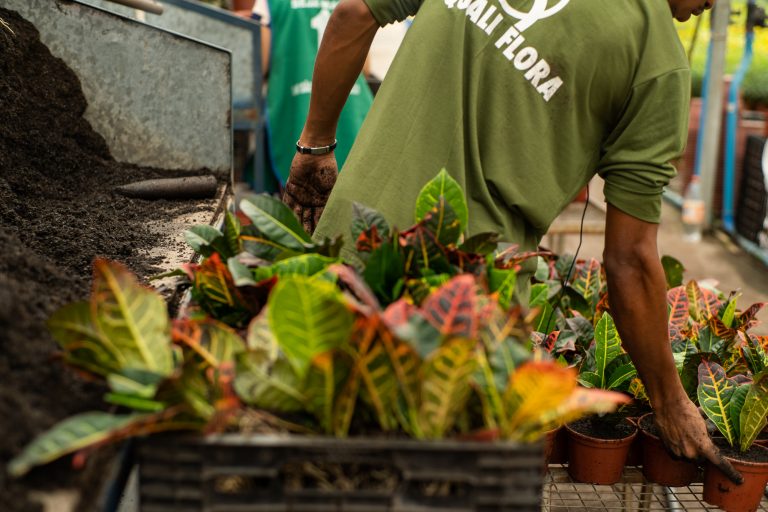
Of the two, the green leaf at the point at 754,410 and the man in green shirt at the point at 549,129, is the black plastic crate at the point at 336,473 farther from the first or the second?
the green leaf at the point at 754,410

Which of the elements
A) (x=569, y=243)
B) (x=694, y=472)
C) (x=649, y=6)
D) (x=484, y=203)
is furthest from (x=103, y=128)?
(x=569, y=243)

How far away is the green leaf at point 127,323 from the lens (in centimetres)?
118

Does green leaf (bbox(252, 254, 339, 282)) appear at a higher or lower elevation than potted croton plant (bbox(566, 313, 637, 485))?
higher

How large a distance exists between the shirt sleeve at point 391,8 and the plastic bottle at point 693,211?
5206 mm

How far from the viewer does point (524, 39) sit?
1804 millimetres

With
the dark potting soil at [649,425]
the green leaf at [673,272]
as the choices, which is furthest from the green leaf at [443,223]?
the green leaf at [673,272]

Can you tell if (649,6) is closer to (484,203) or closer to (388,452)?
(484,203)

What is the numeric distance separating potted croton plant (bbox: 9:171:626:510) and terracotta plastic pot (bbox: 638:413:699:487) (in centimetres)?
91

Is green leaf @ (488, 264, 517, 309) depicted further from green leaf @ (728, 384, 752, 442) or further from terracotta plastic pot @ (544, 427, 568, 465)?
green leaf @ (728, 384, 752, 442)

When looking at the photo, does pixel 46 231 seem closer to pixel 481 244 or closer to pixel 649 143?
pixel 481 244

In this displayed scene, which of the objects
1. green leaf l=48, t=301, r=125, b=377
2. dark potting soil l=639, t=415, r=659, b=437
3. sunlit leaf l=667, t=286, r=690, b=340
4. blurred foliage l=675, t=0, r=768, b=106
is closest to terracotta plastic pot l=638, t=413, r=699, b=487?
dark potting soil l=639, t=415, r=659, b=437

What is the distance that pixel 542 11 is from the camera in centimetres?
180

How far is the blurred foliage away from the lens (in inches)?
324

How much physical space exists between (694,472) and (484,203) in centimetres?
83
